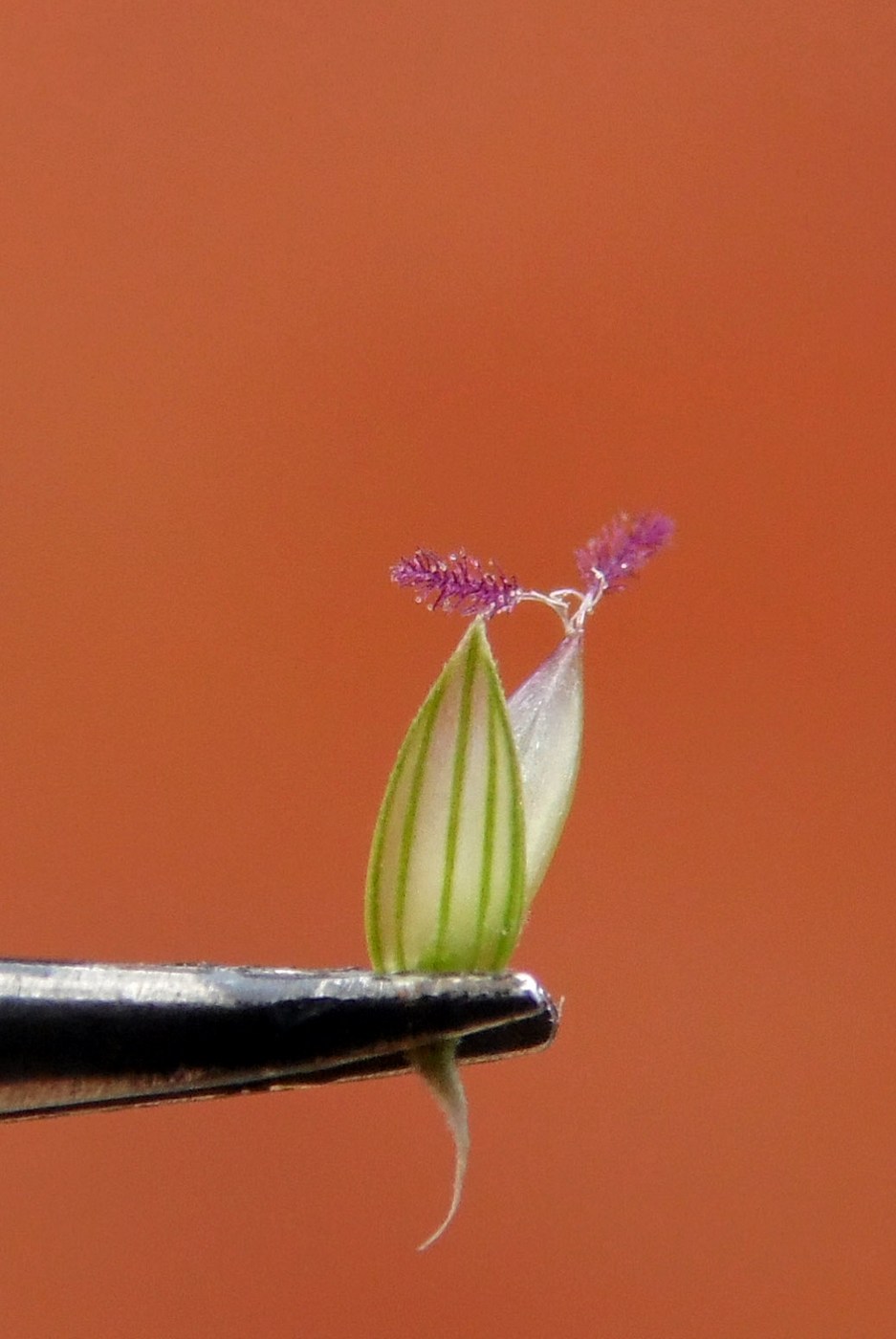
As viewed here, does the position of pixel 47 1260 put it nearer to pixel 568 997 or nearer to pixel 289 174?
pixel 568 997

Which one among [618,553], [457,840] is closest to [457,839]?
[457,840]

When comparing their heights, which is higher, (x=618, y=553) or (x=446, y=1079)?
(x=618, y=553)

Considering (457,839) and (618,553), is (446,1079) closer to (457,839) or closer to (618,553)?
(457,839)

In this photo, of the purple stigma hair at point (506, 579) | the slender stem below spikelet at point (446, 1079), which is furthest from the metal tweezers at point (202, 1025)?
the purple stigma hair at point (506, 579)

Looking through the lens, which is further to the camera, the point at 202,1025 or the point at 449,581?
the point at 449,581

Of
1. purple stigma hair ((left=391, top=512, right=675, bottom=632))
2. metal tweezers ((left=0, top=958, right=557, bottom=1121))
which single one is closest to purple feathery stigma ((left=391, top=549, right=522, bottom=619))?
purple stigma hair ((left=391, top=512, right=675, bottom=632))
